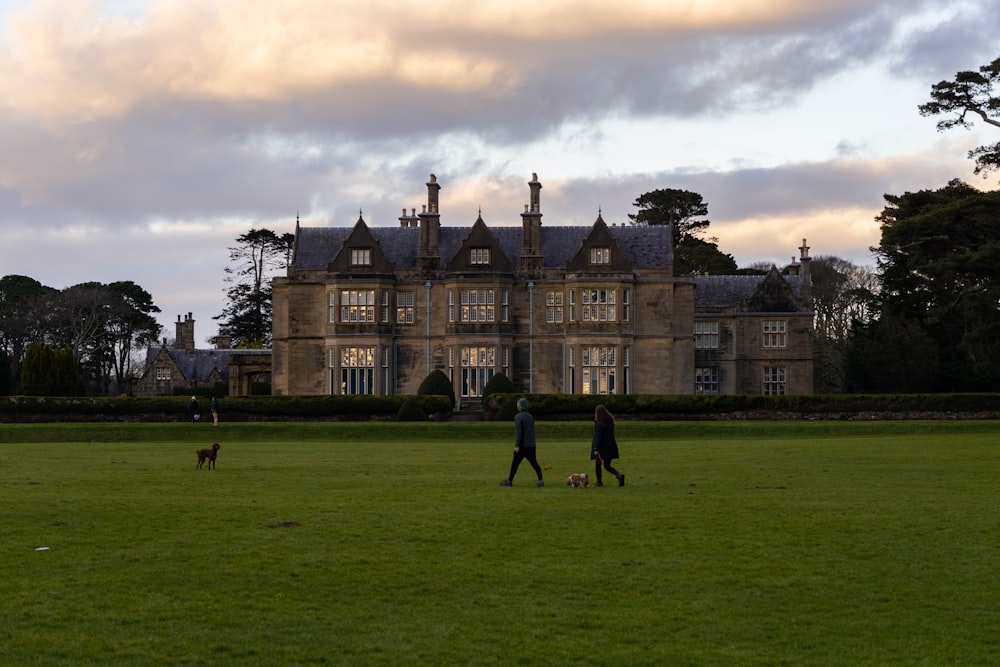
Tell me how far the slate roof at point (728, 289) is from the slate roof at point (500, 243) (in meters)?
11.0

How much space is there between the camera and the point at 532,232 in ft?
218

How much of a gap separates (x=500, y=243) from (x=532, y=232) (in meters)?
2.15

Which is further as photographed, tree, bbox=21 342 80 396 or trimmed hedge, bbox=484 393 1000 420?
tree, bbox=21 342 80 396

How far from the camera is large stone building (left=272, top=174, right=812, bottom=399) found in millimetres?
64250

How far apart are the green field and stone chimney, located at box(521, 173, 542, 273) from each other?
39940mm

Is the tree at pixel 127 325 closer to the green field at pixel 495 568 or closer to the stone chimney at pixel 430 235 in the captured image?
the stone chimney at pixel 430 235

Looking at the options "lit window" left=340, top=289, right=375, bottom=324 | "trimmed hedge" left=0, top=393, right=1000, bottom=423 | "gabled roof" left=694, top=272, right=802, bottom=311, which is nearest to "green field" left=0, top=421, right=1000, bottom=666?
"trimmed hedge" left=0, top=393, right=1000, bottom=423

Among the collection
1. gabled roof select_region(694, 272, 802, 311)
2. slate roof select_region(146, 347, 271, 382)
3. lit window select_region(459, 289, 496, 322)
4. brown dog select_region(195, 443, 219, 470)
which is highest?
gabled roof select_region(694, 272, 802, 311)

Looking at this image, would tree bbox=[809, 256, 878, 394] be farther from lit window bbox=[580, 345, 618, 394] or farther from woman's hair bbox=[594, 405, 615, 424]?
woman's hair bbox=[594, 405, 615, 424]

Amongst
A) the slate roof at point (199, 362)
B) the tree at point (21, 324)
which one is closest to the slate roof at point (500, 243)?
the slate roof at point (199, 362)

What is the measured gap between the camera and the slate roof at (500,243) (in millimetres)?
66438

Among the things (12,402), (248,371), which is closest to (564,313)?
(248,371)

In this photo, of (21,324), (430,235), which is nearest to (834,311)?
(430,235)

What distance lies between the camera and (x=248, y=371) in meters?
76.7
